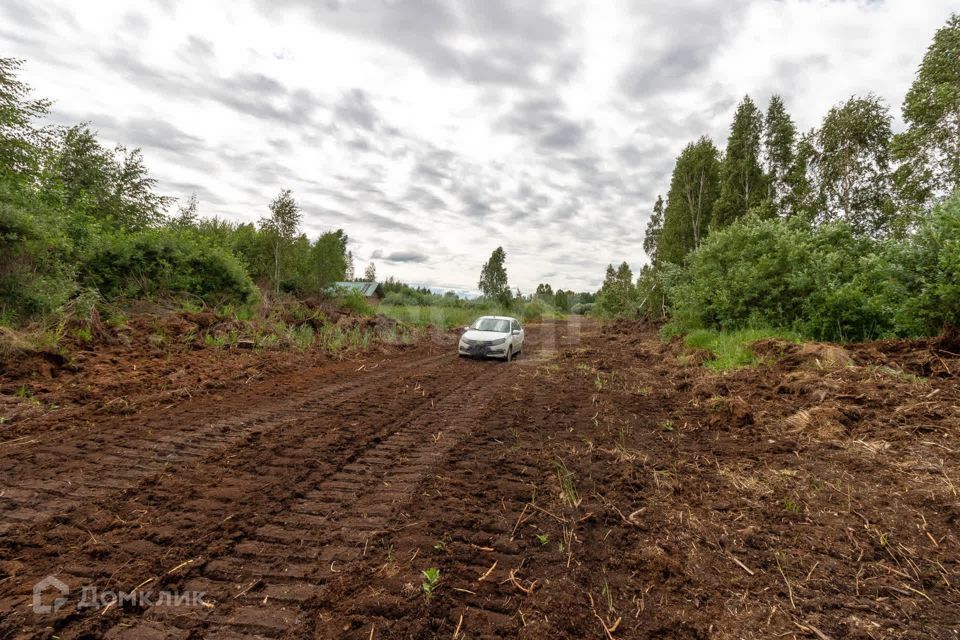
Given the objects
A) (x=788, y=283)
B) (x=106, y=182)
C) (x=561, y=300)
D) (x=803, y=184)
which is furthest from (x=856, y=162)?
(x=561, y=300)

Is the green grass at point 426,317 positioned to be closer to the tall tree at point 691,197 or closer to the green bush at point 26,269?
the green bush at point 26,269

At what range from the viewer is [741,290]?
39.7 ft

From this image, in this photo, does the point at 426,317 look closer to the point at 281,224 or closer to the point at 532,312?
the point at 281,224

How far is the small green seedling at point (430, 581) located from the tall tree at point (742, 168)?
28.2 m

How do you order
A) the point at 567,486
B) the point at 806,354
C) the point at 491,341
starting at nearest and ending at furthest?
1. the point at 567,486
2. the point at 806,354
3. the point at 491,341

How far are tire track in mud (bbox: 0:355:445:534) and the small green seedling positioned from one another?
2854 millimetres

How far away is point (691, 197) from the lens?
30328 mm

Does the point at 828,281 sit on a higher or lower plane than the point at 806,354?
higher

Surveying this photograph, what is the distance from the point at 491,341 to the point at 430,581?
11.1 m

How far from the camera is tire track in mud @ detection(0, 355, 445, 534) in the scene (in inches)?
122

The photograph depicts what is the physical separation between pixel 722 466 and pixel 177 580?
497cm

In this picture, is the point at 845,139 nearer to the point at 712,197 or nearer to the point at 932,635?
the point at 712,197

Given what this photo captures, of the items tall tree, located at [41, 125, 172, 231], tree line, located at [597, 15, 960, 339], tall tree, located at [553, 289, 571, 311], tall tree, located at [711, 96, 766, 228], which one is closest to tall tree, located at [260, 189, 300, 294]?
tall tree, located at [41, 125, 172, 231]

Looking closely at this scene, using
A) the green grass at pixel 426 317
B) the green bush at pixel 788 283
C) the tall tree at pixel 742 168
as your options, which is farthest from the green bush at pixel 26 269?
the tall tree at pixel 742 168
